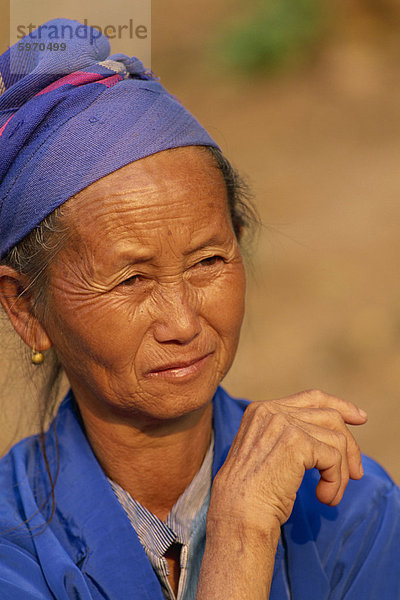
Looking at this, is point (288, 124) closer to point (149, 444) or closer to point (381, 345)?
point (381, 345)

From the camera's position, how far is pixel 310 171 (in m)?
9.52

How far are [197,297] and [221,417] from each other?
66 centimetres

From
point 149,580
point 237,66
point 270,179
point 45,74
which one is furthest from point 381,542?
point 237,66

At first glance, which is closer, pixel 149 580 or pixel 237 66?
pixel 149 580

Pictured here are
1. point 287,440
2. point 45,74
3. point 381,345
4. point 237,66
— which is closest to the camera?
point 287,440

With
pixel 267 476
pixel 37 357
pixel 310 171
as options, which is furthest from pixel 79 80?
pixel 310 171

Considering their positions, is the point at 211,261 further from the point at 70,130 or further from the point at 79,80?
the point at 79,80

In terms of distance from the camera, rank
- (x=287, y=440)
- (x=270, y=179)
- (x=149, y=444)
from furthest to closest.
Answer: (x=270, y=179) < (x=149, y=444) < (x=287, y=440)

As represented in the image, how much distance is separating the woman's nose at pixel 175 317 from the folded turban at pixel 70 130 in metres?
0.43

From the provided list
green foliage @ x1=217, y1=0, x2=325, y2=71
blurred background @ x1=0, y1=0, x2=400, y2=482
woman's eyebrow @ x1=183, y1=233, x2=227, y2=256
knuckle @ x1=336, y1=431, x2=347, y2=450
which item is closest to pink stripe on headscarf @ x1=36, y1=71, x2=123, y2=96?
woman's eyebrow @ x1=183, y1=233, x2=227, y2=256

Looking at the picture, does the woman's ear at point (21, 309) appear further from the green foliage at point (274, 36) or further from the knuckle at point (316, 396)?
the green foliage at point (274, 36)

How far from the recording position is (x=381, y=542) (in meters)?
2.70

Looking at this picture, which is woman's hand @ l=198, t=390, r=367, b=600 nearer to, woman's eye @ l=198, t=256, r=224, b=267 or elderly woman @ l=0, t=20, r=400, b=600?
elderly woman @ l=0, t=20, r=400, b=600

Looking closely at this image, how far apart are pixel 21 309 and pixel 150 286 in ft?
1.78
